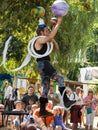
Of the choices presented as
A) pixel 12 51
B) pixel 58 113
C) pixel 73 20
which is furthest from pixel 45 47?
pixel 73 20

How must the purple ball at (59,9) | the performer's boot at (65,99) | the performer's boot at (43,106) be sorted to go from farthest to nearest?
the performer's boot at (43,106)
the performer's boot at (65,99)
the purple ball at (59,9)

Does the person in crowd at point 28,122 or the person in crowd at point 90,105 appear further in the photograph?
the person in crowd at point 90,105

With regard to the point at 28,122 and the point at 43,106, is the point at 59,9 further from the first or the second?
the point at 28,122

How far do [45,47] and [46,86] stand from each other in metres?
0.73

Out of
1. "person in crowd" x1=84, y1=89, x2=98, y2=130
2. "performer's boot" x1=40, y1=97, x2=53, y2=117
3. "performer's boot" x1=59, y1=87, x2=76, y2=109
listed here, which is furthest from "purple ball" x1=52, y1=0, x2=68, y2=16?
"person in crowd" x1=84, y1=89, x2=98, y2=130

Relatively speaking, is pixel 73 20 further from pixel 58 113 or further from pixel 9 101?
pixel 58 113

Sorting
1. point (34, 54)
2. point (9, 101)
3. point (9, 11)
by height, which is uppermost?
point (9, 11)

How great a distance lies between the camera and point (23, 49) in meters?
14.9

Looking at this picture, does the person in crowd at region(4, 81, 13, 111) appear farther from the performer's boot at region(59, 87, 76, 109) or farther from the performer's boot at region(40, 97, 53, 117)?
the performer's boot at region(59, 87, 76, 109)

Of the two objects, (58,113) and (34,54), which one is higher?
(34,54)

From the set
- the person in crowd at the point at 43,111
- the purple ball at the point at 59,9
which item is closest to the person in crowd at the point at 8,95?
the person in crowd at the point at 43,111

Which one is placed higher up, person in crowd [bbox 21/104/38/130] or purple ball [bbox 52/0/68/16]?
purple ball [bbox 52/0/68/16]

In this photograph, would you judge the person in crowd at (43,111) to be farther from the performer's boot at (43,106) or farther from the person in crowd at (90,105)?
the person in crowd at (90,105)

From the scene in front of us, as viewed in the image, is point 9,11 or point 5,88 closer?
point 9,11
